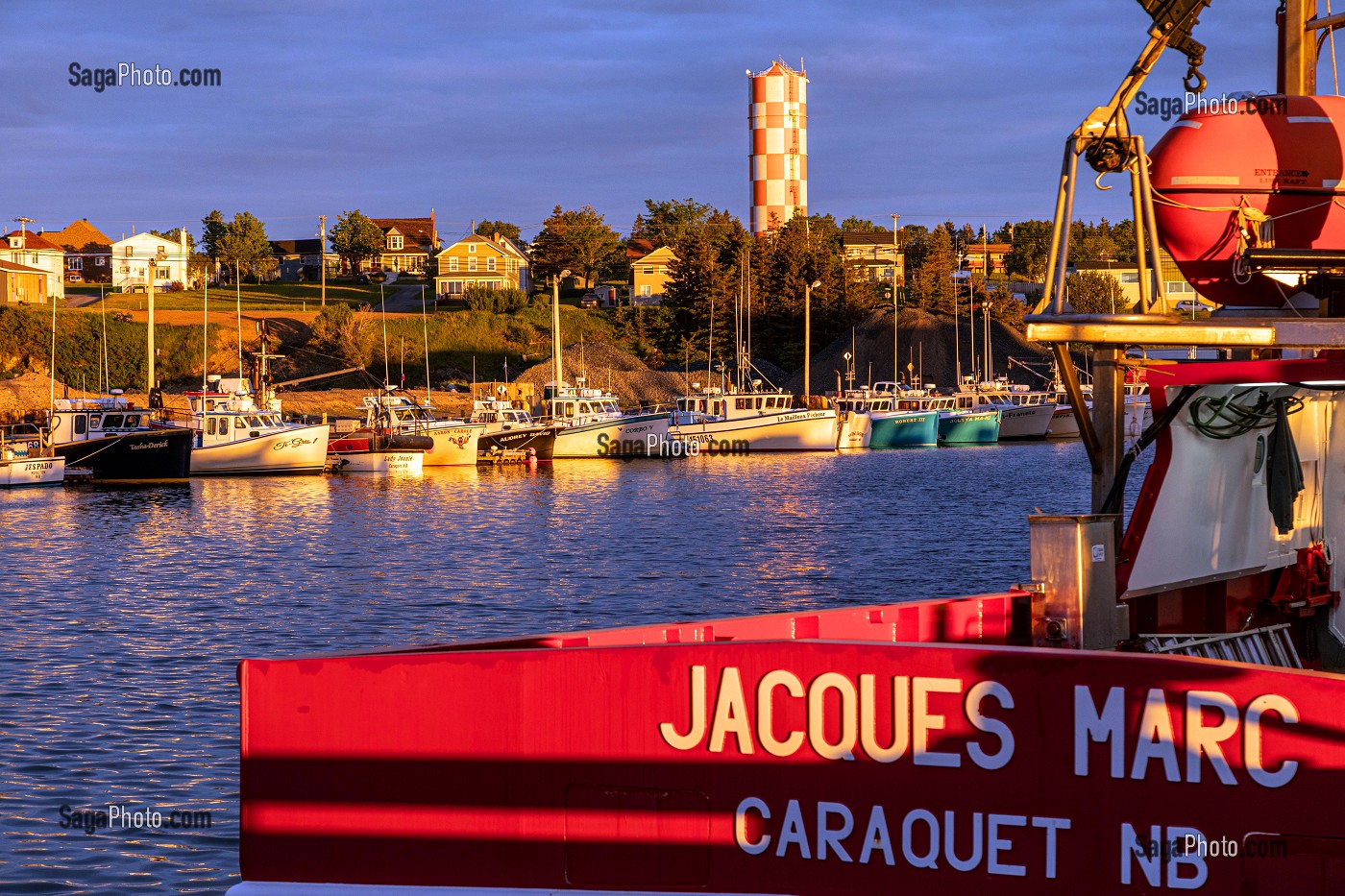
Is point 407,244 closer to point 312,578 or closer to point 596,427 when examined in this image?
point 596,427

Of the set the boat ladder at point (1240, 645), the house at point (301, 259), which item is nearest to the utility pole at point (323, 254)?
the house at point (301, 259)

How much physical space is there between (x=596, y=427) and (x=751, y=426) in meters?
11.0

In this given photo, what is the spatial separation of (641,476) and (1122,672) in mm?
64428

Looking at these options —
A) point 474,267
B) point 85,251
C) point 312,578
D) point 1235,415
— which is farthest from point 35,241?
point 1235,415

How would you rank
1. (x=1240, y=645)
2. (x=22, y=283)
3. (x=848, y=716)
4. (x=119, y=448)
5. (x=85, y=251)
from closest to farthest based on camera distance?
(x=848, y=716) → (x=1240, y=645) → (x=119, y=448) → (x=22, y=283) → (x=85, y=251)

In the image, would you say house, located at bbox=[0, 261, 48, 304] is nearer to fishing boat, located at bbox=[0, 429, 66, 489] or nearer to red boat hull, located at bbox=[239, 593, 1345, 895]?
fishing boat, located at bbox=[0, 429, 66, 489]

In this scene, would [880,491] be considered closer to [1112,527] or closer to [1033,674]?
[1112,527]

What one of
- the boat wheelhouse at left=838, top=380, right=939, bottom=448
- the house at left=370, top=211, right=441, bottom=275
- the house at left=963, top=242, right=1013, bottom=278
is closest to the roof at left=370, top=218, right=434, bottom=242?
the house at left=370, top=211, right=441, bottom=275

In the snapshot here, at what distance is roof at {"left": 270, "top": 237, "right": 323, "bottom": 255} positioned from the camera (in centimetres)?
18850

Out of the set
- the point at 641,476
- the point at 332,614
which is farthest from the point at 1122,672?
the point at 641,476

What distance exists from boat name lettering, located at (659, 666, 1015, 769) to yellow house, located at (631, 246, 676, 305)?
480 ft

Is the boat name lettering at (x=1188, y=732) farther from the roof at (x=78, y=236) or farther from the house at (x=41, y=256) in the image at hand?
the roof at (x=78, y=236)

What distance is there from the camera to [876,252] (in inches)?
7141

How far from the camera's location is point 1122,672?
559 centimetres
